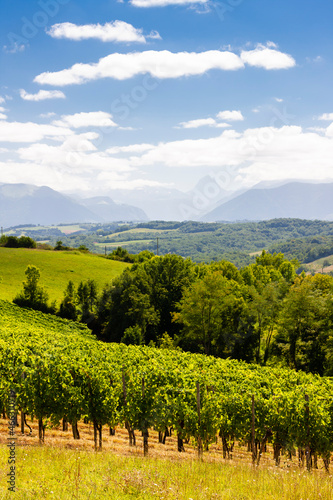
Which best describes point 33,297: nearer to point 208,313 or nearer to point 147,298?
point 147,298

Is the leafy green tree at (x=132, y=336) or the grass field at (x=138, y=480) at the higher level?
the grass field at (x=138, y=480)

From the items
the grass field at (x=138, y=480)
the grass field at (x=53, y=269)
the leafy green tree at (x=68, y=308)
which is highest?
the grass field at (x=53, y=269)

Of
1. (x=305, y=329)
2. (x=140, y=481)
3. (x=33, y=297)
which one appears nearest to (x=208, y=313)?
(x=305, y=329)

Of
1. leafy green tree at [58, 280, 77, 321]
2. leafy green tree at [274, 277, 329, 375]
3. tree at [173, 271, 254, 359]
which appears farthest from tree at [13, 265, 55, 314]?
leafy green tree at [274, 277, 329, 375]

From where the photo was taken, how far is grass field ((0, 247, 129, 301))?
7200cm

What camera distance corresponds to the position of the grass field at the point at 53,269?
72.0m

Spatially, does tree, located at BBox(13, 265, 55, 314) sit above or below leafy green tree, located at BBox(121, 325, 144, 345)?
above

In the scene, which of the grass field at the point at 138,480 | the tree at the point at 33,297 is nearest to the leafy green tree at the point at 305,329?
the grass field at the point at 138,480

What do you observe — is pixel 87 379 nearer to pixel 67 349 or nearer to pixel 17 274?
pixel 67 349

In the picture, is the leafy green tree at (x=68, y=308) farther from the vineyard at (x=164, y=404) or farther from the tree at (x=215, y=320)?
the vineyard at (x=164, y=404)

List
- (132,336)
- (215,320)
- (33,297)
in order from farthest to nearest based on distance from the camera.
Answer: (33,297) < (215,320) < (132,336)

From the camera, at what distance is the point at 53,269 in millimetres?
84125

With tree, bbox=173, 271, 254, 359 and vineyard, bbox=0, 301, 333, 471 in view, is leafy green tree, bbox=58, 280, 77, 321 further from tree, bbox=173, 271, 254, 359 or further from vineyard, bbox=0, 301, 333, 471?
vineyard, bbox=0, 301, 333, 471

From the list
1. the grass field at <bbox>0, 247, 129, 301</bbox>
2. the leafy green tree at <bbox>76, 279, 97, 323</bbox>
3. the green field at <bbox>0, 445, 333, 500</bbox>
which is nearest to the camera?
the green field at <bbox>0, 445, 333, 500</bbox>
